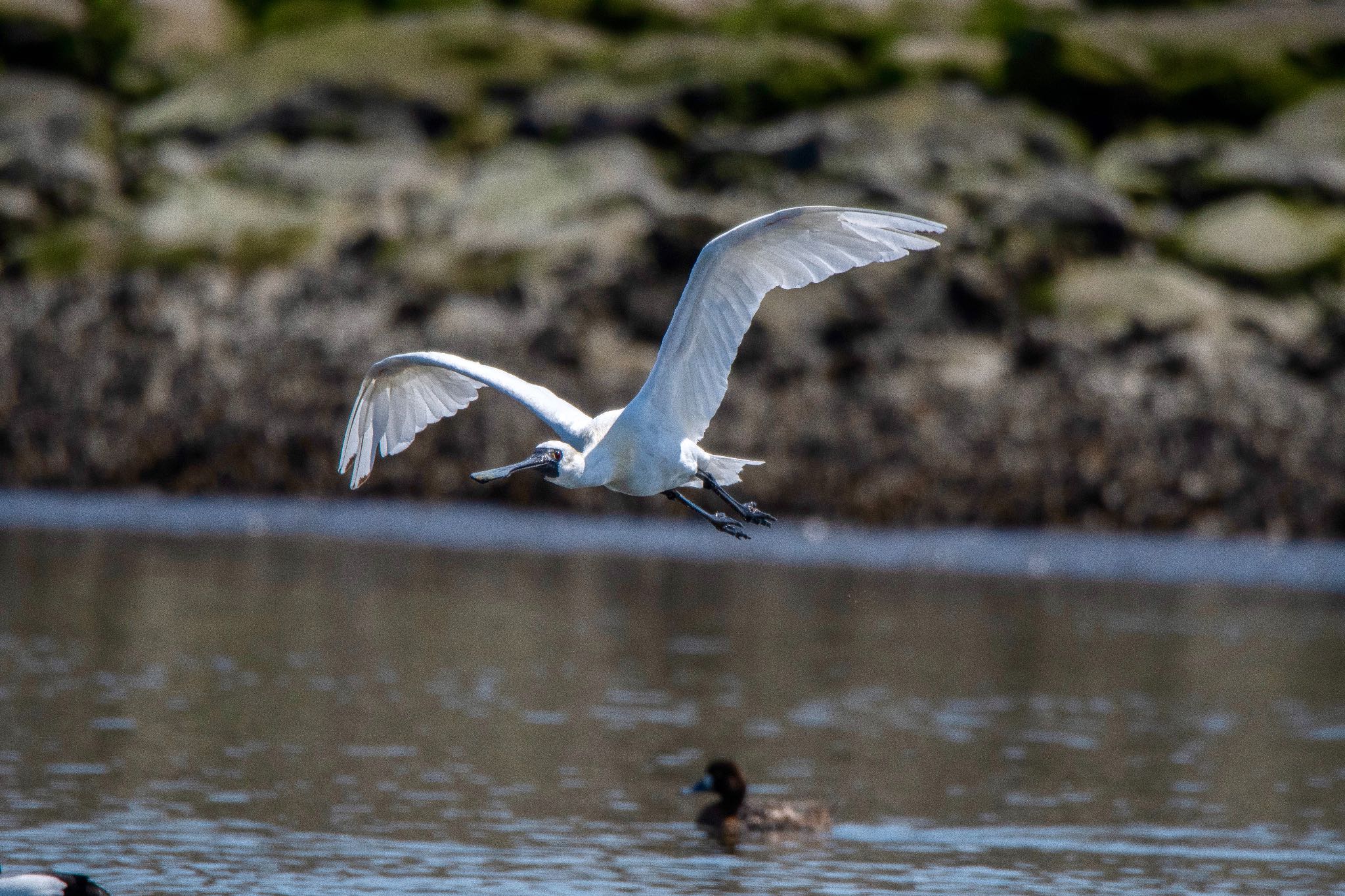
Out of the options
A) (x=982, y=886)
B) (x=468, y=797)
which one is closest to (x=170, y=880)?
(x=468, y=797)

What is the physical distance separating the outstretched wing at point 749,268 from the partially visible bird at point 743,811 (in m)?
4.05

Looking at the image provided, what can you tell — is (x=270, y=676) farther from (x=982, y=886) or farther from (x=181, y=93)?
(x=181, y=93)

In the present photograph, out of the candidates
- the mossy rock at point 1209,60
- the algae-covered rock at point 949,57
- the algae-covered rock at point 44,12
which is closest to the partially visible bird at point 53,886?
the mossy rock at point 1209,60

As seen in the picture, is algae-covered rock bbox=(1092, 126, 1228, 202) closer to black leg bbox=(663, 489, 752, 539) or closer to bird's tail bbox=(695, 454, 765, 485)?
black leg bbox=(663, 489, 752, 539)

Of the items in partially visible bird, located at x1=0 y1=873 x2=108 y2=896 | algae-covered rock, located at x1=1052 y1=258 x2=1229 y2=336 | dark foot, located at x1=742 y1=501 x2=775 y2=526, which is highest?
algae-covered rock, located at x1=1052 y1=258 x2=1229 y2=336

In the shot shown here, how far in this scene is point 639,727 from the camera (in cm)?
1956

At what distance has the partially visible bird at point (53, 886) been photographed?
11805 millimetres

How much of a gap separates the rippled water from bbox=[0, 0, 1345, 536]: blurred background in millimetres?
5951

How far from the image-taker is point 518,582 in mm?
28859

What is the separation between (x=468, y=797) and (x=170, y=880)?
3.18 metres

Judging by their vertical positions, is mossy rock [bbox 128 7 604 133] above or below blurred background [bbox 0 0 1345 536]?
above

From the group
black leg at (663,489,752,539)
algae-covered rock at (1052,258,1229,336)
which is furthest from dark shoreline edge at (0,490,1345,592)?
black leg at (663,489,752,539)

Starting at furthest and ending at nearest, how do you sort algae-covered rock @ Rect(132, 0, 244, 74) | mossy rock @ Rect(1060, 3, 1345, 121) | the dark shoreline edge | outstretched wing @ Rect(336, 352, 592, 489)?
algae-covered rock @ Rect(132, 0, 244, 74)
mossy rock @ Rect(1060, 3, 1345, 121)
the dark shoreline edge
outstretched wing @ Rect(336, 352, 592, 489)

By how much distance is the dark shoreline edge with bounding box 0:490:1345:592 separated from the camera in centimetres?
3169
